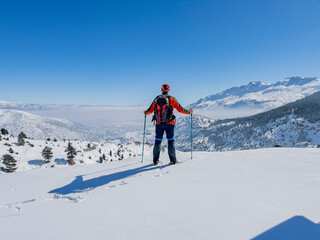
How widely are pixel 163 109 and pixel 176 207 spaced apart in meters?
5.00

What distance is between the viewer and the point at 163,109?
8.27 m

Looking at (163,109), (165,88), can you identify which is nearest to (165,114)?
(163,109)

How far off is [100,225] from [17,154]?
108m

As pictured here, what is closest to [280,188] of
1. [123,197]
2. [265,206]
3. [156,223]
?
[265,206]

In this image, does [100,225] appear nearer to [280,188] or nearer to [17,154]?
[280,188]

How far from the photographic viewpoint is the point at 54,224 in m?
3.43

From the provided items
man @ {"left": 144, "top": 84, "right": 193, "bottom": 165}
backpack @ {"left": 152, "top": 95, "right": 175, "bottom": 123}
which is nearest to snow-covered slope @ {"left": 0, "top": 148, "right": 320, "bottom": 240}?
man @ {"left": 144, "top": 84, "right": 193, "bottom": 165}

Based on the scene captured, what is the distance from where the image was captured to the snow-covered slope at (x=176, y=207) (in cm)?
306

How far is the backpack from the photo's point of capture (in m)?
8.25

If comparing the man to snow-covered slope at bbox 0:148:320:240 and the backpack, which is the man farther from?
snow-covered slope at bbox 0:148:320:240

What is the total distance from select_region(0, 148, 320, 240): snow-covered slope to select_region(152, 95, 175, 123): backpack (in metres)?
2.54

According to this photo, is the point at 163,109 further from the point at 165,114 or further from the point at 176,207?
the point at 176,207

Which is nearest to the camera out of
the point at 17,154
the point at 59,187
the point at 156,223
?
the point at 156,223

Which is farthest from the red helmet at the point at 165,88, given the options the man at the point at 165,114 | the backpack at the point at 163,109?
the backpack at the point at 163,109
